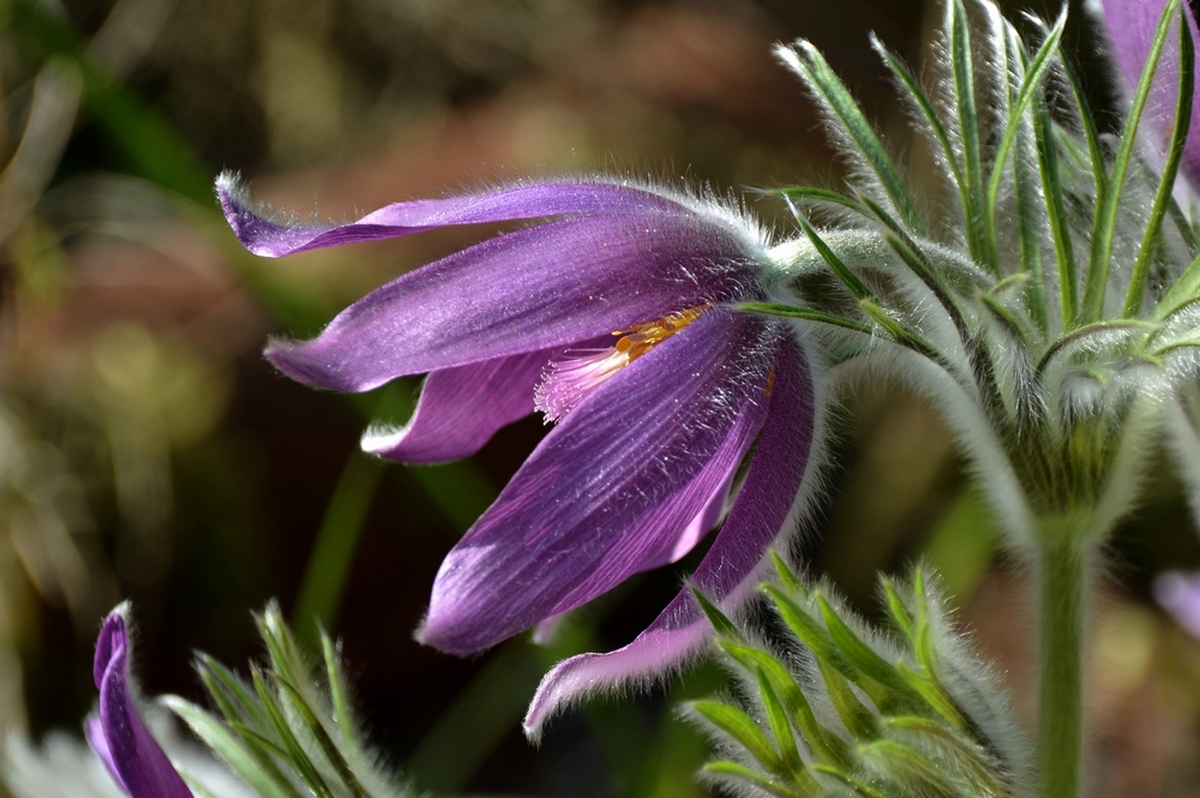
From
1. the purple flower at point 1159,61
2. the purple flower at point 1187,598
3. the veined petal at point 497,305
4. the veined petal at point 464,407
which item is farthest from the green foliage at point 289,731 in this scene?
the purple flower at point 1187,598

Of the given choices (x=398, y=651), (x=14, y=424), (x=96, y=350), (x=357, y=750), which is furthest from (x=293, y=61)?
(x=357, y=750)

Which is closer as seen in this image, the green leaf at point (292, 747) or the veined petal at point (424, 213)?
the veined petal at point (424, 213)

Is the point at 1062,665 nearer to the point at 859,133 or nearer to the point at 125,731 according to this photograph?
the point at 859,133

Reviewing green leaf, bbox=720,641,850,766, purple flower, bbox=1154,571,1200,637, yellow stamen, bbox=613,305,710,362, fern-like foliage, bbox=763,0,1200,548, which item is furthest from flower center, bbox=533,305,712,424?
purple flower, bbox=1154,571,1200,637

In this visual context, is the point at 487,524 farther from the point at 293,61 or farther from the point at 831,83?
the point at 293,61

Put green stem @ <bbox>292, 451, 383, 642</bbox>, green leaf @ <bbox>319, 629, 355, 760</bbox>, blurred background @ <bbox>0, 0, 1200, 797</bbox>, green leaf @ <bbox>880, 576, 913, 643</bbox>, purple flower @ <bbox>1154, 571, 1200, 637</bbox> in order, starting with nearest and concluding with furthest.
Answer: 1. green leaf @ <bbox>880, 576, 913, 643</bbox>
2. green leaf @ <bbox>319, 629, 355, 760</bbox>
3. purple flower @ <bbox>1154, 571, 1200, 637</bbox>
4. green stem @ <bbox>292, 451, 383, 642</bbox>
5. blurred background @ <bbox>0, 0, 1200, 797</bbox>

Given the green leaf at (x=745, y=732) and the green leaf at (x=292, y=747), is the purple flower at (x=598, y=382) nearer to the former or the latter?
the green leaf at (x=745, y=732)

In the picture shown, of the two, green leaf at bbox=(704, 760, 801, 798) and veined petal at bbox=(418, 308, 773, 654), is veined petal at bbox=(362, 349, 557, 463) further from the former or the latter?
green leaf at bbox=(704, 760, 801, 798)
